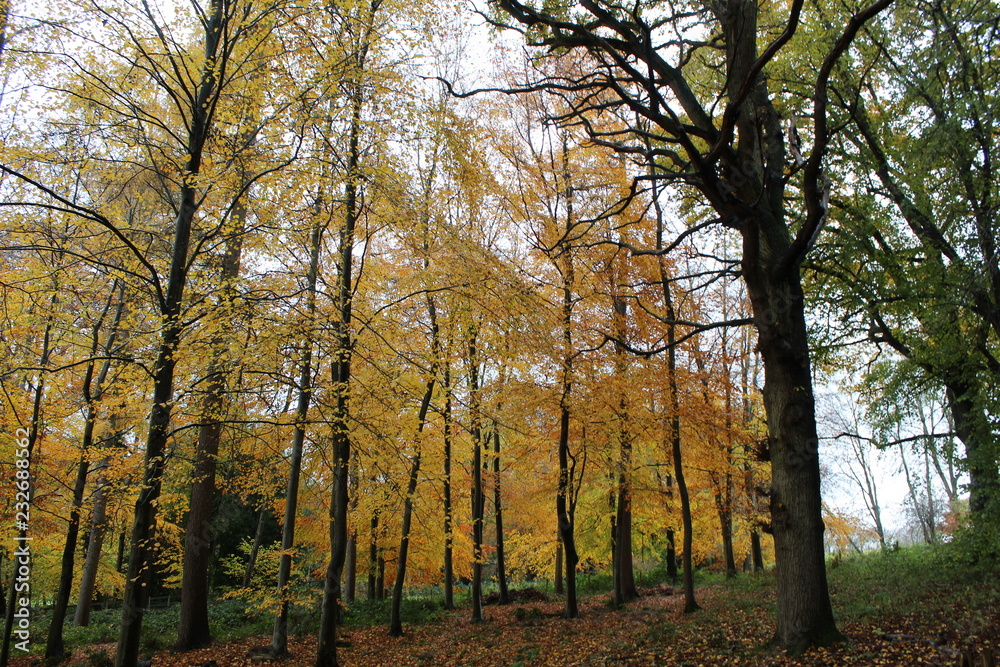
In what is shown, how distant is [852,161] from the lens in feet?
30.5

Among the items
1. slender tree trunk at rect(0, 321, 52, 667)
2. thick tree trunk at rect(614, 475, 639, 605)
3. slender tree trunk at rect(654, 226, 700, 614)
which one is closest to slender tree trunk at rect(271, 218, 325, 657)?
slender tree trunk at rect(0, 321, 52, 667)

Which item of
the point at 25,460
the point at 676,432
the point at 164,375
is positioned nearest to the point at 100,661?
the point at 25,460

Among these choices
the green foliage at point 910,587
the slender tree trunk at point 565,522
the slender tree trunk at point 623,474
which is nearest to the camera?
the green foliage at point 910,587

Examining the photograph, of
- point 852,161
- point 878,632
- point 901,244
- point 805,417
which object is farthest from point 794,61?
point 878,632

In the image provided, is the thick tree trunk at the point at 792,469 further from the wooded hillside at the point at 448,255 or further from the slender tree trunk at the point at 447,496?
the slender tree trunk at the point at 447,496

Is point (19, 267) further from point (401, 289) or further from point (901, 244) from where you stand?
point (901, 244)

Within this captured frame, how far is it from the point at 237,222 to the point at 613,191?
882cm

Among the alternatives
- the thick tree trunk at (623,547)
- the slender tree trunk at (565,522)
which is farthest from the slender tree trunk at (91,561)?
the thick tree trunk at (623,547)

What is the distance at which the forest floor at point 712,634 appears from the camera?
202 inches

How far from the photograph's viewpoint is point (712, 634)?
23.4 feet

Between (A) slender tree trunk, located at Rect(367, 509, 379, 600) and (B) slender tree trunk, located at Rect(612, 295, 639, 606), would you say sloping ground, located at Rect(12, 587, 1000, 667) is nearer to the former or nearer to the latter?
(B) slender tree trunk, located at Rect(612, 295, 639, 606)

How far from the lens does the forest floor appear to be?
512 centimetres

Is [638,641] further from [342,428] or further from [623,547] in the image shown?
[623,547]

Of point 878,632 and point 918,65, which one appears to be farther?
point 918,65
